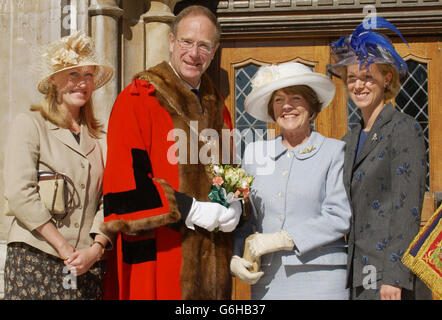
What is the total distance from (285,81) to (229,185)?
23.6 inches

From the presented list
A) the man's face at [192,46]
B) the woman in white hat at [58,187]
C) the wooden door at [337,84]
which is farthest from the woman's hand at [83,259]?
the wooden door at [337,84]

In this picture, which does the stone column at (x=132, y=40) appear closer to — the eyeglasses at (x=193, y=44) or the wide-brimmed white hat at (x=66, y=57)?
the wide-brimmed white hat at (x=66, y=57)

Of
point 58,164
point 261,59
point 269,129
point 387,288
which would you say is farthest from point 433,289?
point 261,59

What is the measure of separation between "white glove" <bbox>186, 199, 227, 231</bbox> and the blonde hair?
2.51 ft

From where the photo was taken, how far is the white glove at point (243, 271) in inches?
126

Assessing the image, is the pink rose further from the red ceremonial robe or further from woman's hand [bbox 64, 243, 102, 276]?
woman's hand [bbox 64, 243, 102, 276]

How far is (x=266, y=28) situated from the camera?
204 inches

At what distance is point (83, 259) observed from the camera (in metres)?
3.26

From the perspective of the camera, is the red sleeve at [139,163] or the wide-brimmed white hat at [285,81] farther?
the wide-brimmed white hat at [285,81]

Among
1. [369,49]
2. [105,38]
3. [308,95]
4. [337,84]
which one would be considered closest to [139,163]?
[308,95]

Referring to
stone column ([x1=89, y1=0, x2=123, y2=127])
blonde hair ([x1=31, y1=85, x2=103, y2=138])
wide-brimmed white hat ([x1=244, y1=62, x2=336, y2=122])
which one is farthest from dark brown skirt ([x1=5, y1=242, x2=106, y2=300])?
stone column ([x1=89, y1=0, x2=123, y2=127])

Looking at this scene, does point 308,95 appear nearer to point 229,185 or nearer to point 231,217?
point 229,185

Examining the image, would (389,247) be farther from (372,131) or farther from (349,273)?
(372,131)

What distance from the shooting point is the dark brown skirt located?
3.24 meters
